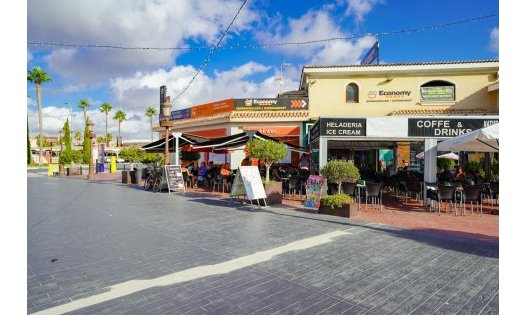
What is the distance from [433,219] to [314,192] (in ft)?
10.1

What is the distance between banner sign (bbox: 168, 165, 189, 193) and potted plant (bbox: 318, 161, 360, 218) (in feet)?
22.9

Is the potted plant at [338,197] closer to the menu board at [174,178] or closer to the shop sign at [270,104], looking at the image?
the menu board at [174,178]

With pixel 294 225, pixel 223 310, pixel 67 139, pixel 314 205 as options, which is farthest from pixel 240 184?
pixel 67 139

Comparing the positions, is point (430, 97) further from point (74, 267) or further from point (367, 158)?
point (74, 267)

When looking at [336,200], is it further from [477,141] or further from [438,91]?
[438,91]

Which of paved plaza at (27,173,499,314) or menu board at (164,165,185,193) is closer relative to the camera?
paved plaza at (27,173,499,314)

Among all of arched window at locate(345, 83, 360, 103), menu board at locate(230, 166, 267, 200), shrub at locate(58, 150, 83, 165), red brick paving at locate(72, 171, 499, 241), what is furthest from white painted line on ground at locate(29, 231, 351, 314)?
shrub at locate(58, 150, 83, 165)

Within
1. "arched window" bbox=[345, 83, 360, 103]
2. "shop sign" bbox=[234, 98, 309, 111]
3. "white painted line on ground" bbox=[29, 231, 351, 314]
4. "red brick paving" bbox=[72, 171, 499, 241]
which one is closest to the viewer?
"white painted line on ground" bbox=[29, 231, 351, 314]

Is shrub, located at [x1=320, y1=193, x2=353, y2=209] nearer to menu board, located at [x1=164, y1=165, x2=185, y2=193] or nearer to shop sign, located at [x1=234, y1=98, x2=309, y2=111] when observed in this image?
menu board, located at [x1=164, y1=165, x2=185, y2=193]

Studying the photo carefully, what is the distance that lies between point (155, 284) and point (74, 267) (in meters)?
1.46

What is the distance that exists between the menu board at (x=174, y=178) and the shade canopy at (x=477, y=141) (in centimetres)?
987

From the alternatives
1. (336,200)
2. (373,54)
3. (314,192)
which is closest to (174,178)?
(314,192)

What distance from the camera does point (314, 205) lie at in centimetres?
894

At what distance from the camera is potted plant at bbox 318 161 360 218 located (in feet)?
26.5
